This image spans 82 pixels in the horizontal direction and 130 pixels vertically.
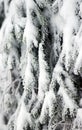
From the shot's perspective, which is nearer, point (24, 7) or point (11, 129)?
point (24, 7)

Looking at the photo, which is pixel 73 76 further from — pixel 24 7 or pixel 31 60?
pixel 24 7

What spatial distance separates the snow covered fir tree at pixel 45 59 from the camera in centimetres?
275

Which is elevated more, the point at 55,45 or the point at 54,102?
the point at 55,45

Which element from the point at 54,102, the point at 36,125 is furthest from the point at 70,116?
the point at 36,125

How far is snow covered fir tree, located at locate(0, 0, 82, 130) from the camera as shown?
2752 mm

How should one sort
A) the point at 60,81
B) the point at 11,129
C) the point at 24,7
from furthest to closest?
the point at 11,129 → the point at 24,7 → the point at 60,81

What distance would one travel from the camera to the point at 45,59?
297cm

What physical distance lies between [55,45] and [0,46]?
1.58 feet

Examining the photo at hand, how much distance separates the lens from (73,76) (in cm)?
289

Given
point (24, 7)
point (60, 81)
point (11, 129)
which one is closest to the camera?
point (60, 81)

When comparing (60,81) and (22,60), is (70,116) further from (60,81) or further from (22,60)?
(22,60)

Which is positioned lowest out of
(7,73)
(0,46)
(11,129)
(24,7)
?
(11,129)

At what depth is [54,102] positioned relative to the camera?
2.90m

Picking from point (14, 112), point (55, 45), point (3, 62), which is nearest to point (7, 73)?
point (3, 62)
